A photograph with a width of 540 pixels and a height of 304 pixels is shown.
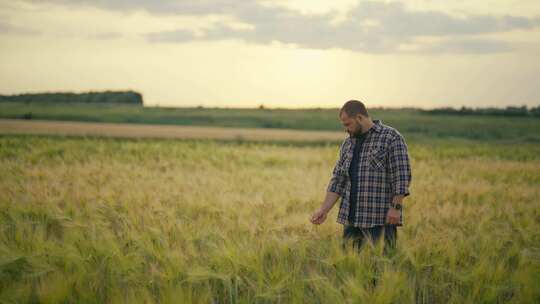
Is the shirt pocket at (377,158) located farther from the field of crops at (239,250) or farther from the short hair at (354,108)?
the field of crops at (239,250)

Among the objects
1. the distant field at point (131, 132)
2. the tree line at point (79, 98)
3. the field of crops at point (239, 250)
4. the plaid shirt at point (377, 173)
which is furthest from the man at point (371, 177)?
the tree line at point (79, 98)

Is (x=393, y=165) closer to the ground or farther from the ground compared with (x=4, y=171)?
farther from the ground

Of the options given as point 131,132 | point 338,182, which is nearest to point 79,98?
point 131,132

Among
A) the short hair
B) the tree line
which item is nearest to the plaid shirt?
the short hair

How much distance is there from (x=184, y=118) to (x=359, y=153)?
63548 millimetres

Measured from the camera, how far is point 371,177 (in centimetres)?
443

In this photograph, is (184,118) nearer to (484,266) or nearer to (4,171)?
(4,171)

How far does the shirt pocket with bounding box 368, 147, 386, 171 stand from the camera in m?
4.37

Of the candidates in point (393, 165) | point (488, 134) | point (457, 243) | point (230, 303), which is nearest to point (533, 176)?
point (457, 243)

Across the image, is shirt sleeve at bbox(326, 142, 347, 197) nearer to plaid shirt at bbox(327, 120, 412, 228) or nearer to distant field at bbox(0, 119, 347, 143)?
plaid shirt at bbox(327, 120, 412, 228)

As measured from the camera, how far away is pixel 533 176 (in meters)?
13.4

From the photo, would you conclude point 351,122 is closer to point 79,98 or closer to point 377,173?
point 377,173

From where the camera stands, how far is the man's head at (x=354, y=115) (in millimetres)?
4262

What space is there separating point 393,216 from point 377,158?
534 mm
